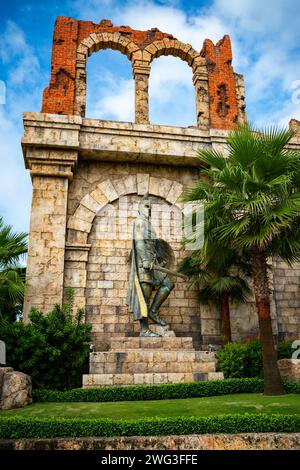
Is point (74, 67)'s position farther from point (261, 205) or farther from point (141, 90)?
point (261, 205)

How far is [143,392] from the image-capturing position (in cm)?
841

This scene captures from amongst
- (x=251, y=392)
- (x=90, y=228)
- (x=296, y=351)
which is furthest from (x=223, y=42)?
(x=251, y=392)

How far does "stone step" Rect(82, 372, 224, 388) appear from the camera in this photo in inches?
362

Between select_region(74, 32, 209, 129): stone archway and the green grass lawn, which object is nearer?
the green grass lawn

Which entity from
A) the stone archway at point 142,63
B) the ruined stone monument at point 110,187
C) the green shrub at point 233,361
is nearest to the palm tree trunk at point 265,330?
the green shrub at point 233,361

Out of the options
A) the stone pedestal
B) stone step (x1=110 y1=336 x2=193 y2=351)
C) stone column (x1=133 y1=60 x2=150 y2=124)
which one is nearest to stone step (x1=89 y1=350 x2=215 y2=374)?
the stone pedestal

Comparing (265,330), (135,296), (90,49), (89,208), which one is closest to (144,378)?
(135,296)

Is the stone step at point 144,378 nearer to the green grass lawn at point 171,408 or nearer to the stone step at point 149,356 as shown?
the stone step at point 149,356

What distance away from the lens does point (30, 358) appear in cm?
942

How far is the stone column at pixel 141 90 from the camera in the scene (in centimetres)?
1383

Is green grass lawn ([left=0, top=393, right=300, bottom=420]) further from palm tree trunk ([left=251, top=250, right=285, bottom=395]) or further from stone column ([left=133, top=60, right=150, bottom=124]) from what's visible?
stone column ([left=133, top=60, right=150, bottom=124])

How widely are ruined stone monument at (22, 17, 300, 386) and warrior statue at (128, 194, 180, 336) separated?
1.77 feet

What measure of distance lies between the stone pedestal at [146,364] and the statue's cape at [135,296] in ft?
2.07

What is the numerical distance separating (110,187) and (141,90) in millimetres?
3338
